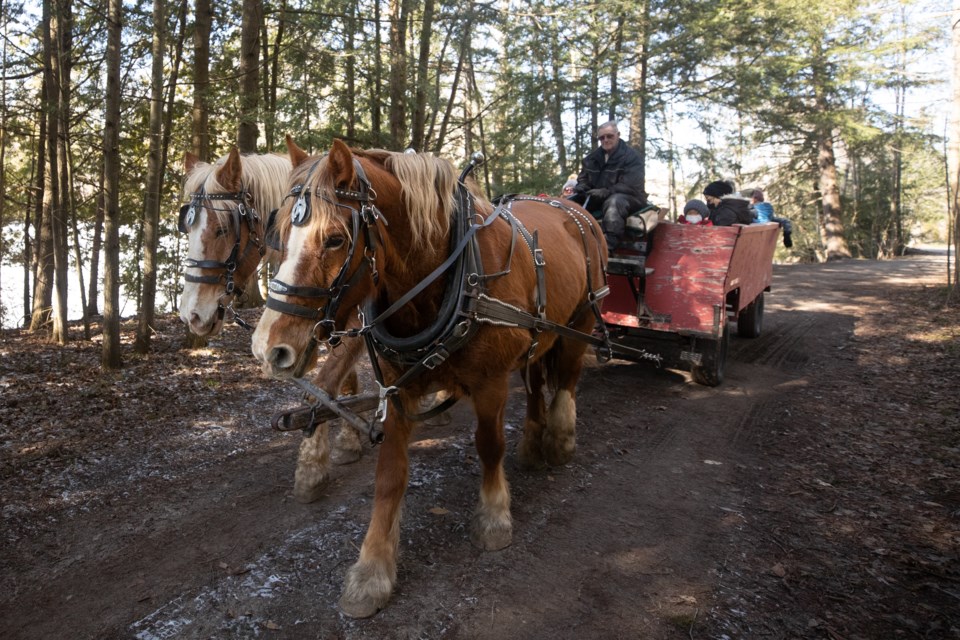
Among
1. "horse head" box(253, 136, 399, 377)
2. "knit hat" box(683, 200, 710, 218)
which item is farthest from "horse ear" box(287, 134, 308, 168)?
"knit hat" box(683, 200, 710, 218)

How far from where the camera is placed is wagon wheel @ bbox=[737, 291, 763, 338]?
8.91 meters

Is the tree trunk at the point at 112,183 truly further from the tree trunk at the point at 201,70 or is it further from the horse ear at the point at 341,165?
the horse ear at the point at 341,165

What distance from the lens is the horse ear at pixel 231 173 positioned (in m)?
4.04

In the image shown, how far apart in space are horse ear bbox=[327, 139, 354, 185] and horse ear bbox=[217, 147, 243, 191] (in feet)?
6.38

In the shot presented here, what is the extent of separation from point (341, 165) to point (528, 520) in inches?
102

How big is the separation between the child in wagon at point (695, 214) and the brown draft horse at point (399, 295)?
14.2 feet

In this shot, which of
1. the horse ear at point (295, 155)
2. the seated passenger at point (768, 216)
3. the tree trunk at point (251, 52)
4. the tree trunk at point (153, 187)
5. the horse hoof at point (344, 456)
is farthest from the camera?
the seated passenger at point (768, 216)

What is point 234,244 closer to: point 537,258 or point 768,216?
point 537,258

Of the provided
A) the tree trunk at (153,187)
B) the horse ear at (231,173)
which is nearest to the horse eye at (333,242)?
the horse ear at (231,173)

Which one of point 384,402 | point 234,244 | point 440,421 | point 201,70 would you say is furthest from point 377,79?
point 384,402

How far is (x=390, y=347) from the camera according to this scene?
9.66 feet

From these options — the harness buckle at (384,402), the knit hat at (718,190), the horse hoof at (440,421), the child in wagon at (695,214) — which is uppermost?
the knit hat at (718,190)

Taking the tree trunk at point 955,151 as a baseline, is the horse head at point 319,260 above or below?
below

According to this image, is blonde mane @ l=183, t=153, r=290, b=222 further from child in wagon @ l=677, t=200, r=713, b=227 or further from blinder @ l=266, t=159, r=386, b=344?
child in wagon @ l=677, t=200, r=713, b=227
